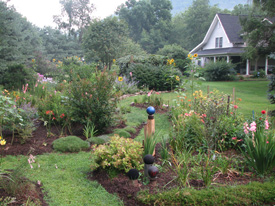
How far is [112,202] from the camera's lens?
3.29 meters

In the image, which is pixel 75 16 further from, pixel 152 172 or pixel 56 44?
pixel 152 172

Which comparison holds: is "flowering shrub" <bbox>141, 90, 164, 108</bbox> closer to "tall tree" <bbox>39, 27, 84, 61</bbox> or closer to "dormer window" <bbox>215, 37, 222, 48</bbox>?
"dormer window" <bbox>215, 37, 222, 48</bbox>

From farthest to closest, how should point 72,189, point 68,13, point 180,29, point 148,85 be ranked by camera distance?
point 180,29 → point 68,13 → point 148,85 → point 72,189

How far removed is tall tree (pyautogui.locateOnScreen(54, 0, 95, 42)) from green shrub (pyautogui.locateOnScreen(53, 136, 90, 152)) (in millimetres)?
42916

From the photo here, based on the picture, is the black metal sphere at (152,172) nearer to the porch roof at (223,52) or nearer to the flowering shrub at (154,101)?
the flowering shrub at (154,101)

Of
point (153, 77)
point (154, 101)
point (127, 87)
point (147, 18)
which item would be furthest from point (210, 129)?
point (147, 18)

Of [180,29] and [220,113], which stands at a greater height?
[180,29]

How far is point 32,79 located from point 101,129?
6.31 meters

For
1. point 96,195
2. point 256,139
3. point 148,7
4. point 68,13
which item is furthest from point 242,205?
point 148,7

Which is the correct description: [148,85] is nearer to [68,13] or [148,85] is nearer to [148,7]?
[68,13]

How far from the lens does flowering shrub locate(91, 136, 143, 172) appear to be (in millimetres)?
3768

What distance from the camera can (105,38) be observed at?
74.3 feet

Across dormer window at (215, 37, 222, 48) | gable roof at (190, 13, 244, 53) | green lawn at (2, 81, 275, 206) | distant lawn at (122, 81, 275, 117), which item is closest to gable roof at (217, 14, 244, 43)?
gable roof at (190, 13, 244, 53)

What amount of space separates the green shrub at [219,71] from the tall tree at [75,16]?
28537 mm
